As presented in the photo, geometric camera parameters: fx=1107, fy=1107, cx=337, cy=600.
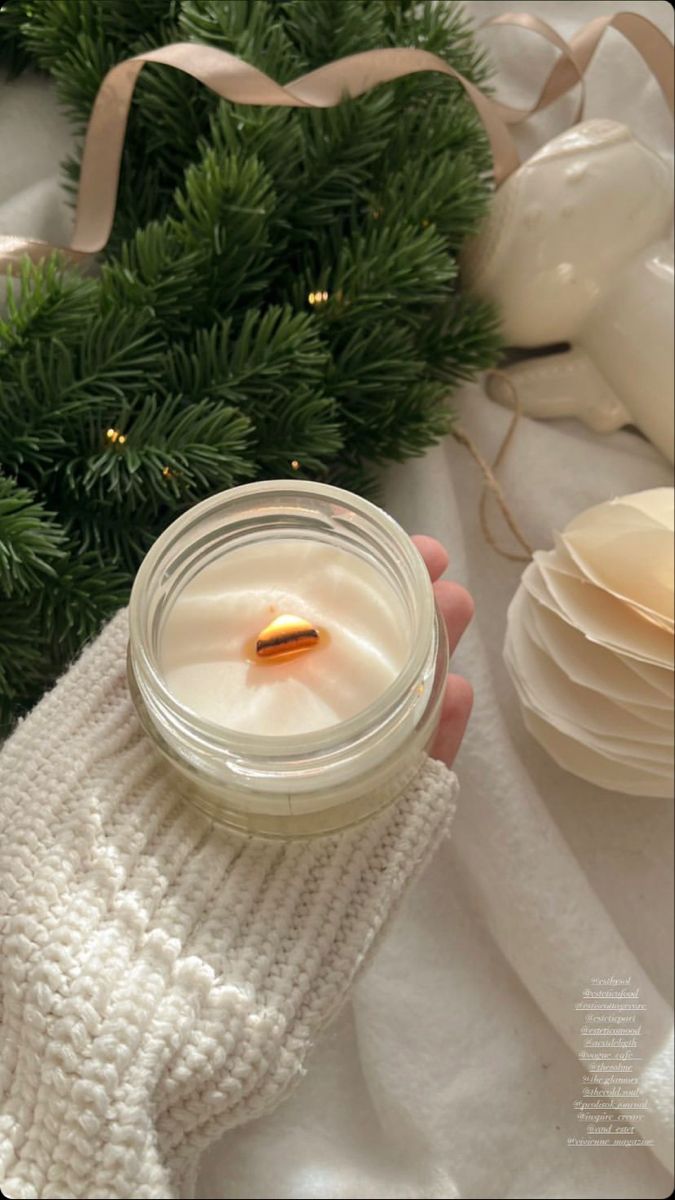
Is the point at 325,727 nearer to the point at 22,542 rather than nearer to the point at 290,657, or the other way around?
the point at 290,657

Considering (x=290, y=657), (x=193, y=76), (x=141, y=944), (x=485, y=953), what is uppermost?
(x=193, y=76)

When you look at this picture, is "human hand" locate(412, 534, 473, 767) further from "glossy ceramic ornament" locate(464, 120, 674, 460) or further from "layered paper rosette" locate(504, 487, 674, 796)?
"glossy ceramic ornament" locate(464, 120, 674, 460)

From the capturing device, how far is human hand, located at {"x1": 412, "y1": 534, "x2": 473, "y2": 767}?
0.64 meters

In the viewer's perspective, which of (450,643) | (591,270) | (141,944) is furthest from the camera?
(591,270)

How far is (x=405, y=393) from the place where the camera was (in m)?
0.72

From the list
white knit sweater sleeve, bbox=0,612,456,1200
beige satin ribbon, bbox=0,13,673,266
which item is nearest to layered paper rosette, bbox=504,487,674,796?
white knit sweater sleeve, bbox=0,612,456,1200

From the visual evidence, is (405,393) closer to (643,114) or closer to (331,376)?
(331,376)

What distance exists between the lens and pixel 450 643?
66cm

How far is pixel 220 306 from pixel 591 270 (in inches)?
11.8

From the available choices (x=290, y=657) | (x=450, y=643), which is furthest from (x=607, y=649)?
(x=290, y=657)

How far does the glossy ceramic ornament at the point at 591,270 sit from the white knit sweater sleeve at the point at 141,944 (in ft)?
1.32

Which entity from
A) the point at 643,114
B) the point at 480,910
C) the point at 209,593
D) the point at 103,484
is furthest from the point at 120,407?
the point at 643,114

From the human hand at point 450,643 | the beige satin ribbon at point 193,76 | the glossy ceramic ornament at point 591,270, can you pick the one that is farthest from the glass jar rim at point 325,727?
the glossy ceramic ornament at point 591,270

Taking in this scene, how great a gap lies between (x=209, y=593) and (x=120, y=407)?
151 mm
